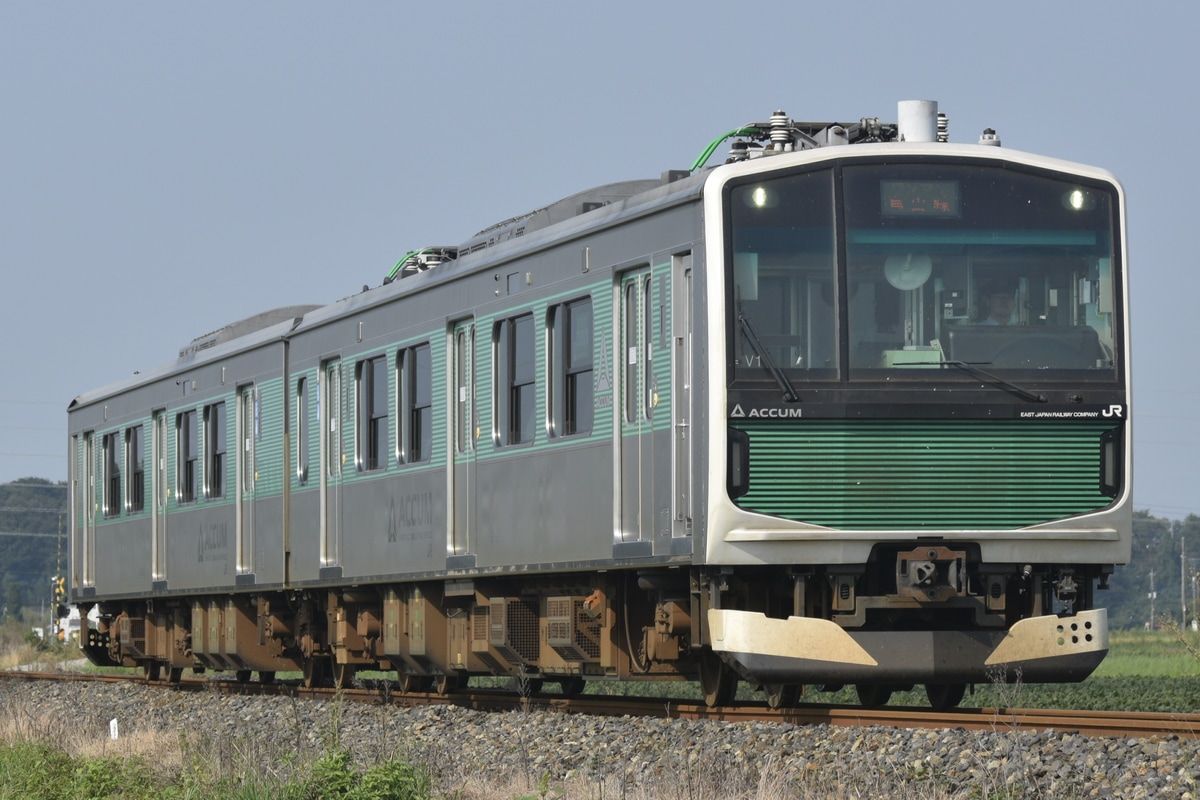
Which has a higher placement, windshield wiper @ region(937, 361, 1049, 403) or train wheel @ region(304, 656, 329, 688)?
windshield wiper @ region(937, 361, 1049, 403)

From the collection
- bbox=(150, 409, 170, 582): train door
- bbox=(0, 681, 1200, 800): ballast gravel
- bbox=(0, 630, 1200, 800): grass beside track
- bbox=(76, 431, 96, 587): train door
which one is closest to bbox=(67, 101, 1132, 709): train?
bbox=(0, 681, 1200, 800): ballast gravel

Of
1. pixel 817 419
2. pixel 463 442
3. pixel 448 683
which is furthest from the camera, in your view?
pixel 448 683

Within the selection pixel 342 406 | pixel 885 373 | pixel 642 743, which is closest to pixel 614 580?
pixel 642 743

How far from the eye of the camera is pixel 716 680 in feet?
42.8

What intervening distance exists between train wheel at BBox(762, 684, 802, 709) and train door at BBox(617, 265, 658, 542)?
1372 millimetres

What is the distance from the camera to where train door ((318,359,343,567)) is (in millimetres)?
17750

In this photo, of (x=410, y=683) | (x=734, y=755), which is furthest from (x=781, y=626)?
(x=410, y=683)

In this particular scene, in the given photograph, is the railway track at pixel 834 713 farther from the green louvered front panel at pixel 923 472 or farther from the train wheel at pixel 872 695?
the green louvered front panel at pixel 923 472

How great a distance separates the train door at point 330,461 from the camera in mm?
17750

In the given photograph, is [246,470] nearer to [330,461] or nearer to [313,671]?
[313,671]

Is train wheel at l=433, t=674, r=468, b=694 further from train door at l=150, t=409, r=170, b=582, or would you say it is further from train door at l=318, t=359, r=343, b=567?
train door at l=150, t=409, r=170, b=582

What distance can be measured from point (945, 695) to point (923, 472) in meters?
2.56

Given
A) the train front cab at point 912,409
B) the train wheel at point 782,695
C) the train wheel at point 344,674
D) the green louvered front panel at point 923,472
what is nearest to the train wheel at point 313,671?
the train wheel at point 344,674

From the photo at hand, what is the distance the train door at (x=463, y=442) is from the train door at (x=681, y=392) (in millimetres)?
3167
